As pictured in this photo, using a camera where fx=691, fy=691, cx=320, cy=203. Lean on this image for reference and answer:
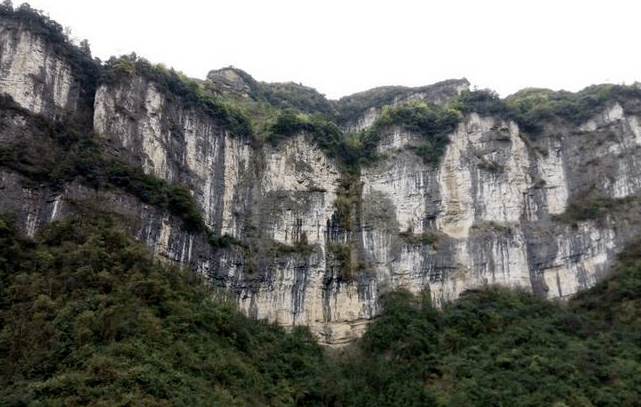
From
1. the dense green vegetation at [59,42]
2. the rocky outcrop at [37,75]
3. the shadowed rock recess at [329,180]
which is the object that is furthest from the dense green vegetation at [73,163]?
the dense green vegetation at [59,42]

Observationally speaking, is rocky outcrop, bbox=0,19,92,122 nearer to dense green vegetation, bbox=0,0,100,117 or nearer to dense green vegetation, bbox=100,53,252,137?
dense green vegetation, bbox=0,0,100,117

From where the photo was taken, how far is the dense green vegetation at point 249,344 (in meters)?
20.8

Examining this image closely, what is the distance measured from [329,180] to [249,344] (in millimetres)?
12047

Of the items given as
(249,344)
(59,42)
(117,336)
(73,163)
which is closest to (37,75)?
(59,42)

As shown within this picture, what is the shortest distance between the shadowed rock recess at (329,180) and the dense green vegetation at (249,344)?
4.96 ft

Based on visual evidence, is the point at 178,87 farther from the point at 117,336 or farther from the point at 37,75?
the point at 117,336

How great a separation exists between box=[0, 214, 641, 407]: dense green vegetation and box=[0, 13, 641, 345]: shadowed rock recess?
59.5 inches

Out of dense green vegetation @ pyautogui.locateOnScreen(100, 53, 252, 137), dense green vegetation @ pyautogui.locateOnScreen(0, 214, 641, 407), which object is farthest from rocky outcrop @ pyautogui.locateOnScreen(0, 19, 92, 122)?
dense green vegetation @ pyautogui.locateOnScreen(0, 214, 641, 407)

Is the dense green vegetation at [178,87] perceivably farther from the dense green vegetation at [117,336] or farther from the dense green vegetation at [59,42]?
the dense green vegetation at [117,336]

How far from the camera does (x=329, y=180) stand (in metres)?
37.6

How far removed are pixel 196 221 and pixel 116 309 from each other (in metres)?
9.32

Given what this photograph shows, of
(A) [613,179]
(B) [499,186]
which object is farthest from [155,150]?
(A) [613,179]

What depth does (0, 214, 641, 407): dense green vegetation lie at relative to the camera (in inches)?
821

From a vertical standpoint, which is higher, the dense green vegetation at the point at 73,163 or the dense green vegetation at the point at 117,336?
the dense green vegetation at the point at 73,163
